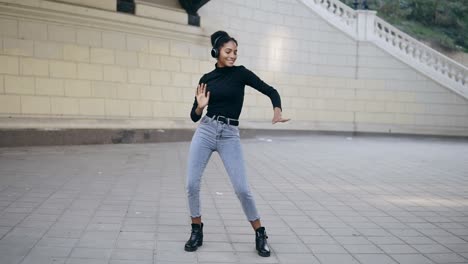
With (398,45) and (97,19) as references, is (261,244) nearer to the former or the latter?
(97,19)

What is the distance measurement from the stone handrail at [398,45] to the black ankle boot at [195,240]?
1217 centimetres

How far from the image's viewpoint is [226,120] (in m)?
3.96

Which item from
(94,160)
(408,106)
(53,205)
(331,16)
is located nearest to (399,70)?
(408,106)

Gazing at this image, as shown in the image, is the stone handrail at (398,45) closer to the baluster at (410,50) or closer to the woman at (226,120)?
the baluster at (410,50)

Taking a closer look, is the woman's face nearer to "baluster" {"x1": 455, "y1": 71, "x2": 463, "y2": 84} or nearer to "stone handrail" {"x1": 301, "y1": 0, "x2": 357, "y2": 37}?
"stone handrail" {"x1": 301, "y1": 0, "x2": 357, "y2": 37}

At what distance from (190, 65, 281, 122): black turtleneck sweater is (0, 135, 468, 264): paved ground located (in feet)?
3.96

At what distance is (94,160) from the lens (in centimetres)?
870

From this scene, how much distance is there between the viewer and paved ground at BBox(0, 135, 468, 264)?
4020 millimetres

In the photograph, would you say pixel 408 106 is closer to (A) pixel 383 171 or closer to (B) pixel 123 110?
(A) pixel 383 171

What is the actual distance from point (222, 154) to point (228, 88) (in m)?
0.56

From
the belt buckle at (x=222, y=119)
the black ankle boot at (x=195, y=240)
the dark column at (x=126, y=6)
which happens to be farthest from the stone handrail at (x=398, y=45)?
the black ankle boot at (x=195, y=240)

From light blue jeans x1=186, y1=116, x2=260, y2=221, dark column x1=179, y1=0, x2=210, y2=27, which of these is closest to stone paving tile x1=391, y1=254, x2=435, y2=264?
light blue jeans x1=186, y1=116, x2=260, y2=221

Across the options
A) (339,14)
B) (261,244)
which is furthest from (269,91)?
(339,14)

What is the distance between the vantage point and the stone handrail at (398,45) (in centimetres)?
1509
